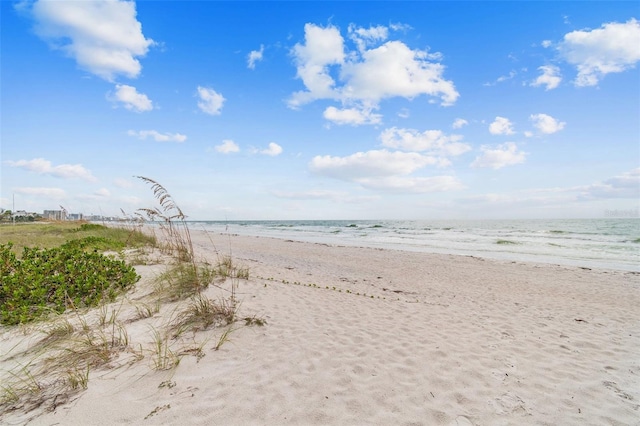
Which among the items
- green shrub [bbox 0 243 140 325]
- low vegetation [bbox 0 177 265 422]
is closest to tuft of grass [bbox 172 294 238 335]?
low vegetation [bbox 0 177 265 422]

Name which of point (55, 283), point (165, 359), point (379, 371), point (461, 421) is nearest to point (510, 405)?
point (461, 421)

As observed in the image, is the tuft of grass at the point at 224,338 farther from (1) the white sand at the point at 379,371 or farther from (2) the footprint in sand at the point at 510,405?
(2) the footprint in sand at the point at 510,405

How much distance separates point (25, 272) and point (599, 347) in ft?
34.6

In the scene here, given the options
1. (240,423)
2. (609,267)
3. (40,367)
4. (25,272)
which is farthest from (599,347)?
(609,267)

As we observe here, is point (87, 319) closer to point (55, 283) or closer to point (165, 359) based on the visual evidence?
point (55, 283)

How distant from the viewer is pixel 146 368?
3.66m

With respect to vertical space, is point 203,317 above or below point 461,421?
above

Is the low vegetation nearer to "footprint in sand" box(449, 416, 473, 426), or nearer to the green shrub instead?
the green shrub

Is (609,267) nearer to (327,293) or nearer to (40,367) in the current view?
(327,293)

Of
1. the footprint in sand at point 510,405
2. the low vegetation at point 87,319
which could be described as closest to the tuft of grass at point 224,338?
the low vegetation at point 87,319

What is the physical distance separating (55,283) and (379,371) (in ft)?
20.1

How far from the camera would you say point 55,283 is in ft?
18.9

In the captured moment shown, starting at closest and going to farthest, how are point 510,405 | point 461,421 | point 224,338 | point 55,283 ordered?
point 461,421 < point 510,405 < point 224,338 < point 55,283

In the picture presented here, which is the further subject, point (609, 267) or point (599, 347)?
point (609, 267)
